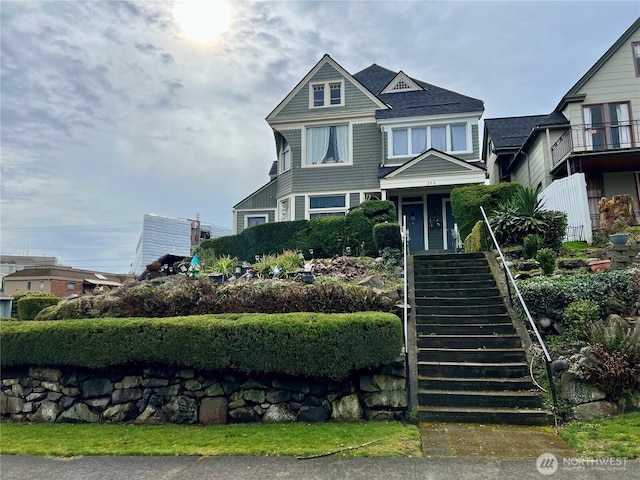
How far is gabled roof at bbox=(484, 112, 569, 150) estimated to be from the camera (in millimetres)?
20736

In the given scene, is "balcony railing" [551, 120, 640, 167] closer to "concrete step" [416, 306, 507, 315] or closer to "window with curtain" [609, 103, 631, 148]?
"window with curtain" [609, 103, 631, 148]

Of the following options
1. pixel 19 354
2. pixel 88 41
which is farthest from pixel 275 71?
pixel 19 354

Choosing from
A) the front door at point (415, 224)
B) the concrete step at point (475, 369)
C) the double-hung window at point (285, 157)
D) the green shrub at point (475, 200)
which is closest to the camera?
the concrete step at point (475, 369)

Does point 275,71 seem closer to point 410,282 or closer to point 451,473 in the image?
point 410,282

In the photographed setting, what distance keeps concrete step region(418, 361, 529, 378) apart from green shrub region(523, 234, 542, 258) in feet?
14.4

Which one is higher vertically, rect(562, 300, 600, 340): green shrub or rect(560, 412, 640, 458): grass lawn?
rect(562, 300, 600, 340): green shrub

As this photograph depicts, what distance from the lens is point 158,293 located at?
8367 mm

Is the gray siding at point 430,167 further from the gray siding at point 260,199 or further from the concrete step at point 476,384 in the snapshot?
the concrete step at point 476,384

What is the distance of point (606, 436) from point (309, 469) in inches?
141

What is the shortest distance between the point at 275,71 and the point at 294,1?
16.5 feet

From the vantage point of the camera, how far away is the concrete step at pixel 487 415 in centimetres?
549

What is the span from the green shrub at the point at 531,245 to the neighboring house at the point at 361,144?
7647 mm

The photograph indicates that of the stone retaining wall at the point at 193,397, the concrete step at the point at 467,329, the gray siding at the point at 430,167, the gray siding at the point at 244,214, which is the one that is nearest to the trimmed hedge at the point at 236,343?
the stone retaining wall at the point at 193,397

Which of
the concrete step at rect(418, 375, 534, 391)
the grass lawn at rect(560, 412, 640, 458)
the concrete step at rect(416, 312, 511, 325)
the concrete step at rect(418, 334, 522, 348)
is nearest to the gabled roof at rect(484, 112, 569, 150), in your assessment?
the concrete step at rect(416, 312, 511, 325)
